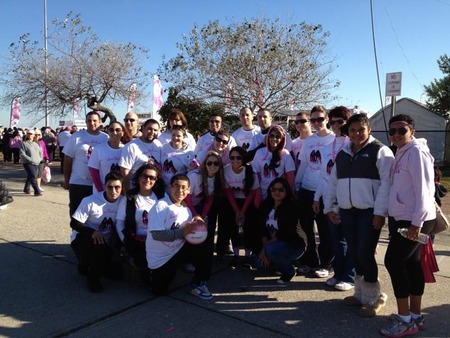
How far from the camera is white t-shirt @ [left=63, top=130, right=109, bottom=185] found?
5016 millimetres

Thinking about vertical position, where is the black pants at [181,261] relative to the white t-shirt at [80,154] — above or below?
below

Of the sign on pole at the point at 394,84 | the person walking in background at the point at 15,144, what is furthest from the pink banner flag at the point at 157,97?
the sign on pole at the point at 394,84

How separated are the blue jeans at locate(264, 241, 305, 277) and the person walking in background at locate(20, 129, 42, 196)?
815 cm

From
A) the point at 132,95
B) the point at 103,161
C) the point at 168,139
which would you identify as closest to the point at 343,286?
the point at 168,139

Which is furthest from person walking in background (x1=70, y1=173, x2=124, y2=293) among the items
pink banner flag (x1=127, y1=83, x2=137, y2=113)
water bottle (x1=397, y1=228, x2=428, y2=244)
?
pink banner flag (x1=127, y1=83, x2=137, y2=113)

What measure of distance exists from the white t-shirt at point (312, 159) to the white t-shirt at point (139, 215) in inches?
72.0

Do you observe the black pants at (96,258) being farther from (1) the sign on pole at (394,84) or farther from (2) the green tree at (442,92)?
(2) the green tree at (442,92)

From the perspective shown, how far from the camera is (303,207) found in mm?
4746

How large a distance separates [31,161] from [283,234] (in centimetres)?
854

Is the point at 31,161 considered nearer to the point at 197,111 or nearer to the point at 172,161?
the point at 197,111

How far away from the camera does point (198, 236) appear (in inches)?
160

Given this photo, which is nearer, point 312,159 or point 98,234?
point 98,234

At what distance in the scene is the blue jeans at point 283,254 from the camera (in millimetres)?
4320

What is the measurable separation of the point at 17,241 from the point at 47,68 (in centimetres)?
1525
